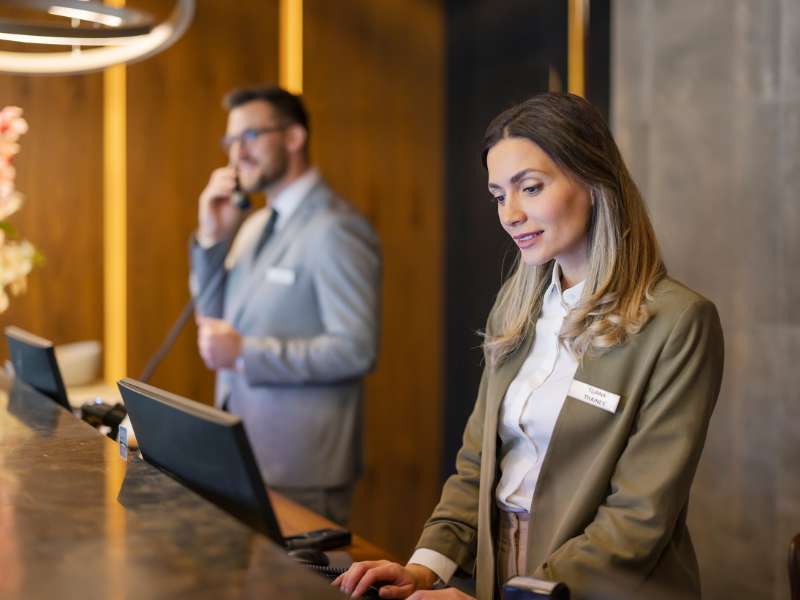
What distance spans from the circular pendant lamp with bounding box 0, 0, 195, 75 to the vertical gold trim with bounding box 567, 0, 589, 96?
1.97 m

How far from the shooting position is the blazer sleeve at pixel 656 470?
4.83 feet

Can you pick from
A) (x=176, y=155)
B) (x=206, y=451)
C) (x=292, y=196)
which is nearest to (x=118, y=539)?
(x=206, y=451)

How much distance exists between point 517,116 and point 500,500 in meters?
0.70

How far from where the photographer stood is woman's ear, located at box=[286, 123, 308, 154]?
3207mm

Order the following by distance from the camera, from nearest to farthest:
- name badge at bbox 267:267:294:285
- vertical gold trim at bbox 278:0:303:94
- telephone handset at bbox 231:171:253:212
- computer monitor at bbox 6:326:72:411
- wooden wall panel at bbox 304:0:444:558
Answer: computer monitor at bbox 6:326:72:411 → name badge at bbox 267:267:294:285 → telephone handset at bbox 231:171:253:212 → vertical gold trim at bbox 278:0:303:94 → wooden wall panel at bbox 304:0:444:558

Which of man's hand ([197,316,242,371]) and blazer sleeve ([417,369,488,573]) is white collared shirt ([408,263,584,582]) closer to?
blazer sleeve ([417,369,488,573])

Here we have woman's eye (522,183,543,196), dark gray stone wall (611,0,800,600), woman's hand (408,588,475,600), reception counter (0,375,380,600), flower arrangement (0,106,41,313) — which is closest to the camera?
reception counter (0,375,380,600)

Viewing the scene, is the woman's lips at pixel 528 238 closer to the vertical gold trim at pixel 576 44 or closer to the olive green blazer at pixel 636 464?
the olive green blazer at pixel 636 464

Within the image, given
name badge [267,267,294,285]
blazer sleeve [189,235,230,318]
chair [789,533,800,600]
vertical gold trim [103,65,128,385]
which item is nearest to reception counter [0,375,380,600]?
chair [789,533,800,600]

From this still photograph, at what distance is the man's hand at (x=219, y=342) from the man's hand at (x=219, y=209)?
0.52 meters

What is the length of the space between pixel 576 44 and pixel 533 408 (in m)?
2.65

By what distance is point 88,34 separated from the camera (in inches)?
84.0

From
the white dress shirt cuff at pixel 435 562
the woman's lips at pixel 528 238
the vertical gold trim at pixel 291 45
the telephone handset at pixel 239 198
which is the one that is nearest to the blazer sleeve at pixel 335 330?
the telephone handset at pixel 239 198

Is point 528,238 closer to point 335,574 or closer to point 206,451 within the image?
point 335,574
